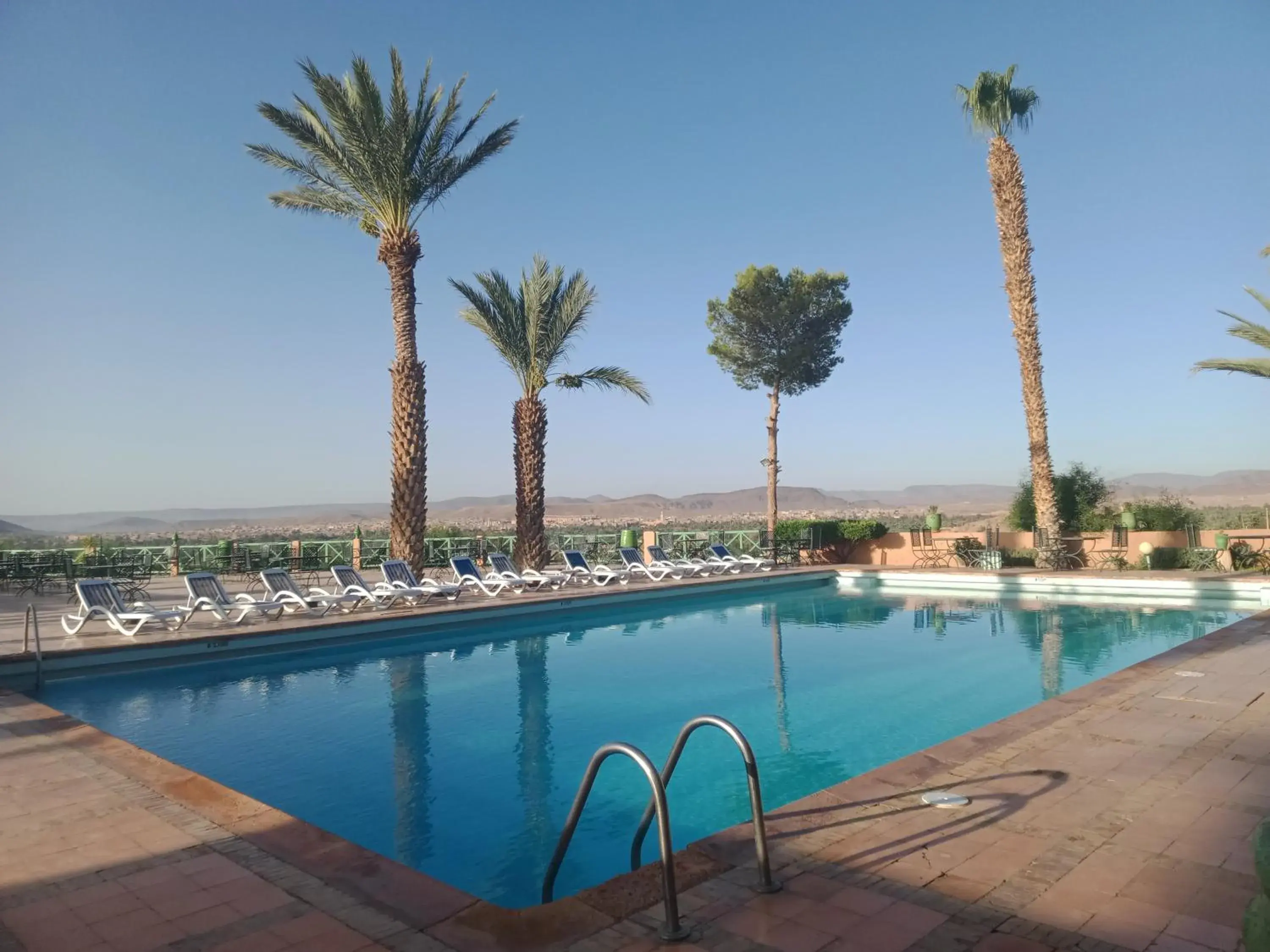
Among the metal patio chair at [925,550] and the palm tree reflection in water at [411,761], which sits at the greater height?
the metal patio chair at [925,550]

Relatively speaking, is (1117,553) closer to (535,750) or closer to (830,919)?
(535,750)

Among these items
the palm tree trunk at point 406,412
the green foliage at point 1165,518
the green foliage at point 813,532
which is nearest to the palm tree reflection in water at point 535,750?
the palm tree trunk at point 406,412

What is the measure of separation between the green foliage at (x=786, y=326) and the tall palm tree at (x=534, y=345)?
8.65 metres

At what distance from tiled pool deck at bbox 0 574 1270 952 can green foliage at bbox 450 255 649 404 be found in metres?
14.0

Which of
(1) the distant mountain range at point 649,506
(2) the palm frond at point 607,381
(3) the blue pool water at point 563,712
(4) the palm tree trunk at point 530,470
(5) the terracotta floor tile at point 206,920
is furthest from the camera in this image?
(1) the distant mountain range at point 649,506

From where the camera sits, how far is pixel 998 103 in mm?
18125

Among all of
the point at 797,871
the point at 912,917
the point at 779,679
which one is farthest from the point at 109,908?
the point at 779,679

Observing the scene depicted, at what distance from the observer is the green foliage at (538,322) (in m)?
17.9

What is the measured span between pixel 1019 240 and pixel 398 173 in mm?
13788

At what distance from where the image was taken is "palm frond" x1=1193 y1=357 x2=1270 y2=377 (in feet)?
52.8

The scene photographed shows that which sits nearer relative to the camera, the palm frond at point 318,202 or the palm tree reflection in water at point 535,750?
the palm tree reflection in water at point 535,750

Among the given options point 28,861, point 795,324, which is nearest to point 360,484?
point 795,324

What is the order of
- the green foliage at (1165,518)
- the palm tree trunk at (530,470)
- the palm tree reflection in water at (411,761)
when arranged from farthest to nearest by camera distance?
1. the green foliage at (1165,518)
2. the palm tree trunk at (530,470)
3. the palm tree reflection in water at (411,761)

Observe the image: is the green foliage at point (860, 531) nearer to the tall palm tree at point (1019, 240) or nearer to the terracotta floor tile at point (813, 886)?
the tall palm tree at point (1019, 240)
